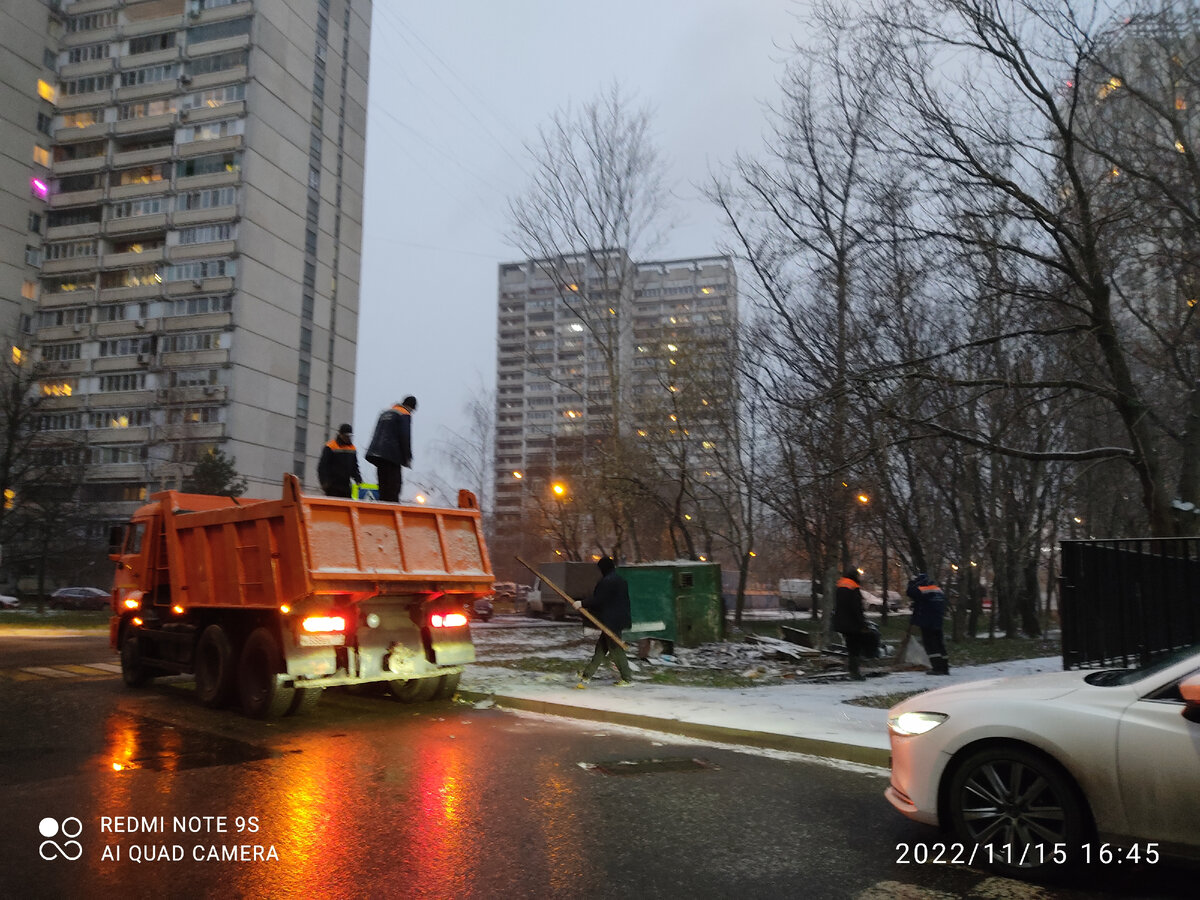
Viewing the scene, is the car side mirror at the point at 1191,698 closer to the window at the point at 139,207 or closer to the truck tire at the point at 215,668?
the truck tire at the point at 215,668

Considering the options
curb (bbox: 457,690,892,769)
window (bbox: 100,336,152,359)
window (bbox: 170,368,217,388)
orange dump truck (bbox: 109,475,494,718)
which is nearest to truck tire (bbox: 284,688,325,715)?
orange dump truck (bbox: 109,475,494,718)

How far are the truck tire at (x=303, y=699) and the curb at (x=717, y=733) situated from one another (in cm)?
238

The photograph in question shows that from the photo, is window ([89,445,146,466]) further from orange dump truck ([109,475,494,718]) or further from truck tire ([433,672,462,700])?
truck tire ([433,672,462,700])

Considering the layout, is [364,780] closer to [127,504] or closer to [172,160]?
[127,504]

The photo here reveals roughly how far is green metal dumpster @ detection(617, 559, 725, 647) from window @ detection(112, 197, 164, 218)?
63201mm

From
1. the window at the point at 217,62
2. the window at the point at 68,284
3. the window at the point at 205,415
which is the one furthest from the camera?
the window at the point at 68,284

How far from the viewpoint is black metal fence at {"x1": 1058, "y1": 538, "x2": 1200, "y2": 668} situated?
33.3ft

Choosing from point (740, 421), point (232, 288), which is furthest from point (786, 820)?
point (232, 288)

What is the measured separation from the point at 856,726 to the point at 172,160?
72.6 metres

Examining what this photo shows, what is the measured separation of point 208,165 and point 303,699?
67.0 metres

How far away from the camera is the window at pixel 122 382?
63.2m

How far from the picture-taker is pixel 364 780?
637cm

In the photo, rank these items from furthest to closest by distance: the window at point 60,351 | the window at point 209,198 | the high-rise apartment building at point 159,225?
the window at point 60,351 → the window at point 209,198 → the high-rise apartment building at point 159,225
